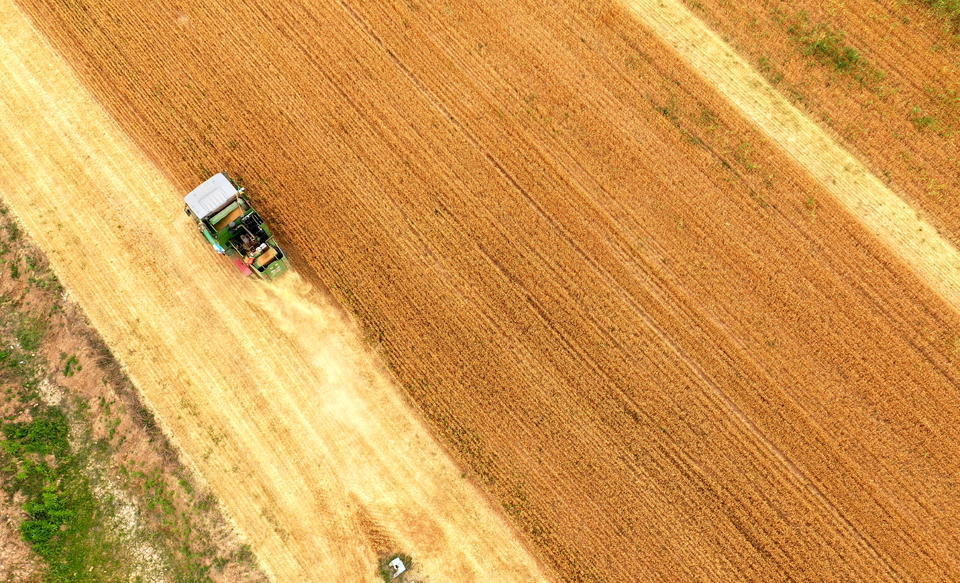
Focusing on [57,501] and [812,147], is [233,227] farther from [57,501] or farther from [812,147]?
[812,147]

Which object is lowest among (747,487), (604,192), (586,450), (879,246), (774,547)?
(774,547)

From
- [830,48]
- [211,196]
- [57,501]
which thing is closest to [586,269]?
[211,196]

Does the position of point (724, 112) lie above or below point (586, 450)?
above

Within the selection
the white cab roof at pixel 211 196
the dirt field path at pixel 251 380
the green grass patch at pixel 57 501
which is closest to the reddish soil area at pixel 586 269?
the dirt field path at pixel 251 380

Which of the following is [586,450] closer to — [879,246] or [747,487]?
[747,487]

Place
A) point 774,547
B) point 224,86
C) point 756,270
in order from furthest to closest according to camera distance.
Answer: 1. point 224,86
2. point 756,270
3. point 774,547

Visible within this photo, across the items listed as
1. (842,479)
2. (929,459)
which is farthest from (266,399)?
(929,459)

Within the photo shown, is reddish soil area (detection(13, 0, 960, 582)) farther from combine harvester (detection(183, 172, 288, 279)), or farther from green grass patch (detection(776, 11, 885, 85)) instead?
green grass patch (detection(776, 11, 885, 85))
